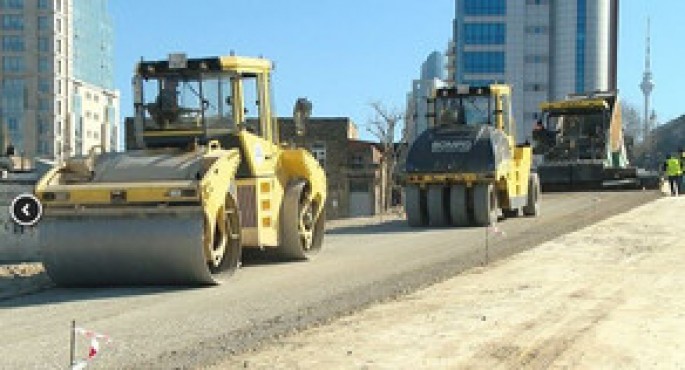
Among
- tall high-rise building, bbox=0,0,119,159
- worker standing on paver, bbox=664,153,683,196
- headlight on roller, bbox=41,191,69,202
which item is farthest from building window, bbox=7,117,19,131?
headlight on roller, bbox=41,191,69,202

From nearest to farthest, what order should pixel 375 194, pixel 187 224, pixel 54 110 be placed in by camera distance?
1. pixel 187 224
2. pixel 375 194
3. pixel 54 110

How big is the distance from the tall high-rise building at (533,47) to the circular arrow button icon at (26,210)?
10391 cm

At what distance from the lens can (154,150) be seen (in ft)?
41.5

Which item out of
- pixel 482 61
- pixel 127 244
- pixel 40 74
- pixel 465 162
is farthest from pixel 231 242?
pixel 40 74

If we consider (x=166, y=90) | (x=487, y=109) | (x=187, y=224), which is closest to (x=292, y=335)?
(x=187, y=224)

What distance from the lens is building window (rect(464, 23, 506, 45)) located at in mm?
112750

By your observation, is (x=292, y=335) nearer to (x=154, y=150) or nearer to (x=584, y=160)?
(x=154, y=150)

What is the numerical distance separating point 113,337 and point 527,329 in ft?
12.1

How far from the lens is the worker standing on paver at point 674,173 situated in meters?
32.7

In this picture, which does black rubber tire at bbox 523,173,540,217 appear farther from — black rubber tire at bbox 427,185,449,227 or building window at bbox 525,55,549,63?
building window at bbox 525,55,549,63

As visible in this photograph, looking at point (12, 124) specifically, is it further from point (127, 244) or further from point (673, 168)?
point (127, 244)

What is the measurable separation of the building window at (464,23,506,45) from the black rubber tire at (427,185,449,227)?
3692 inches

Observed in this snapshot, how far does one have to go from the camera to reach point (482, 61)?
370ft

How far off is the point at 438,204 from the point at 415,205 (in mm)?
613
